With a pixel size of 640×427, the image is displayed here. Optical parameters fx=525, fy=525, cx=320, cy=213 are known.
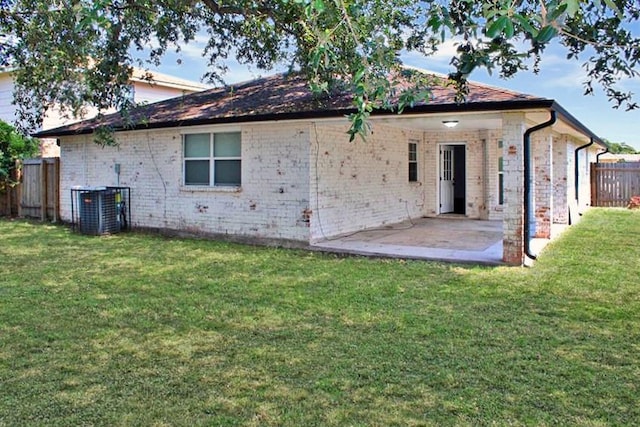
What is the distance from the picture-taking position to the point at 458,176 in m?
15.7

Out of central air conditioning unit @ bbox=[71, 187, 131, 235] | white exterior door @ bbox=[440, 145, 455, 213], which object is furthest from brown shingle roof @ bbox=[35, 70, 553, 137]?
white exterior door @ bbox=[440, 145, 455, 213]

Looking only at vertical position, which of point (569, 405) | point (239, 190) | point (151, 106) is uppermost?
point (151, 106)

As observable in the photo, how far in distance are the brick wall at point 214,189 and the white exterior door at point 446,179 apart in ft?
21.1

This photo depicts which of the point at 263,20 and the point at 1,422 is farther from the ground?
the point at 263,20

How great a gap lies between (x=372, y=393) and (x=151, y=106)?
1217 cm

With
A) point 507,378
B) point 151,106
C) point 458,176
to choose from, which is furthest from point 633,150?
point 507,378

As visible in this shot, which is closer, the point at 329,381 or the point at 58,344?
the point at 329,381

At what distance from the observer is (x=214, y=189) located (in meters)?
11.0

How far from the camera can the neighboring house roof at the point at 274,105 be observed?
26.0 feet

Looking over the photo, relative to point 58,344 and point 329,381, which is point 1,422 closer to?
point 58,344

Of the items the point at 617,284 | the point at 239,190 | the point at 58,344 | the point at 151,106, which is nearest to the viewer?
the point at 58,344

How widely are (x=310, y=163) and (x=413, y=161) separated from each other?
215 inches

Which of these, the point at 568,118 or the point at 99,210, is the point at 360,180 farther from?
the point at 99,210

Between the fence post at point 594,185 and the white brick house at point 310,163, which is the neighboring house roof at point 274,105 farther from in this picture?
the fence post at point 594,185
